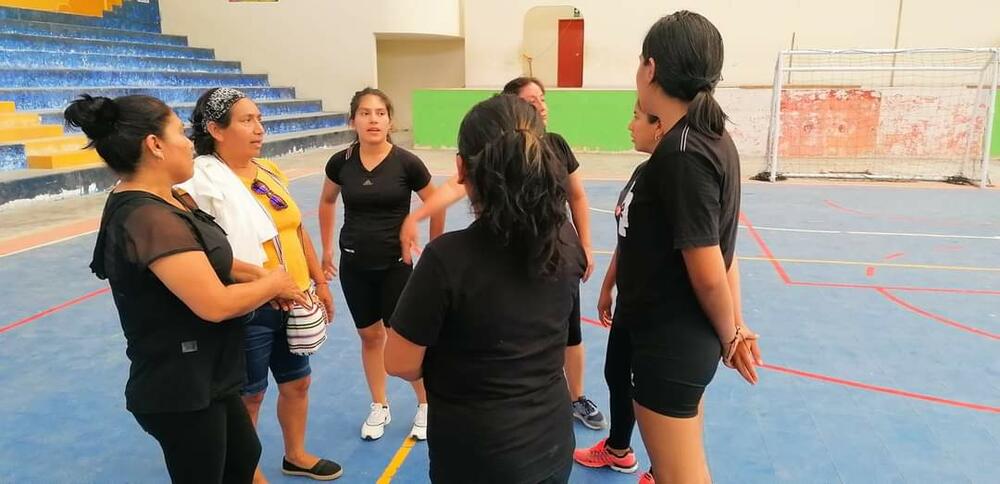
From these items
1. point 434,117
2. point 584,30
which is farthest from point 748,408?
point 584,30

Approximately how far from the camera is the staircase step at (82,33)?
12.0 meters

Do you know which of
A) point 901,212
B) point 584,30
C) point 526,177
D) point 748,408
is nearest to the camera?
point 526,177

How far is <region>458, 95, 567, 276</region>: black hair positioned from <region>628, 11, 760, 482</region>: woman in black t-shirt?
0.40m

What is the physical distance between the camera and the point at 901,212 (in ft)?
26.3

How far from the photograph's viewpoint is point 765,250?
246 inches

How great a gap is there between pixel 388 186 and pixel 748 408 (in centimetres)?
197

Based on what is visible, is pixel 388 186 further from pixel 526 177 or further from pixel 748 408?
pixel 748 408

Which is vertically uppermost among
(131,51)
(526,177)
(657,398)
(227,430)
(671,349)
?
(131,51)

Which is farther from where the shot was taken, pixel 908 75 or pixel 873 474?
pixel 908 75

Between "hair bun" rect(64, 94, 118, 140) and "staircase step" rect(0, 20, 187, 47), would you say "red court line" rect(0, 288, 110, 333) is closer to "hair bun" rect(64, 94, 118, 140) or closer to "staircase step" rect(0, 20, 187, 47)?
"hair bun" rect(64, 94, 118, 140)

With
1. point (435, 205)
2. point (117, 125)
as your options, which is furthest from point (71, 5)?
point (117, 125)

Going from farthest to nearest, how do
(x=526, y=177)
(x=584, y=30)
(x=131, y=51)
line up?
(x=584, y=30)
(x=131, y=51)
(x=526, y=177)

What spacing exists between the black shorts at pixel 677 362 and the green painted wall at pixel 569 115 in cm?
1176

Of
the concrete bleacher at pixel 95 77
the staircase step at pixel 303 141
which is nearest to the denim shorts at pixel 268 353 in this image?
the concrete bleacher at pixel 95 77
